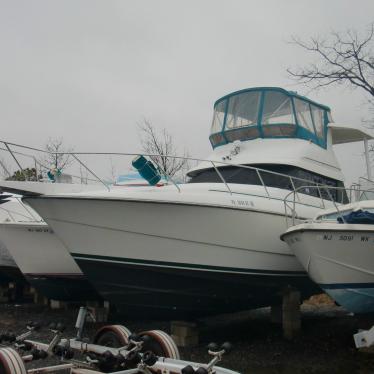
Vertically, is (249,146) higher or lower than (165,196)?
higher

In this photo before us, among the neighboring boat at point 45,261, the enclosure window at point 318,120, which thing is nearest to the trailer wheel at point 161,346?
the neighboring boat at point 45,261

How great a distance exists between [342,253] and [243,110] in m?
3.70

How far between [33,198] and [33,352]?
8.46ft

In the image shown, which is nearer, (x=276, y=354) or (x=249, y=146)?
(x=276, y=354)

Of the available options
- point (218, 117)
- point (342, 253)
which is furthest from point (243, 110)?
point (342, 253)

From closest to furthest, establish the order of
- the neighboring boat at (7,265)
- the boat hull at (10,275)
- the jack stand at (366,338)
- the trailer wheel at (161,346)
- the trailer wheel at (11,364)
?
the trailer wheel at (11,364), the trailer wheel at (161,346), the jack stand at (366,338), the neighboring boat at (7,265), the boat hull at (10,275)

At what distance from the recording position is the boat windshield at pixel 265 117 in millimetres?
8477

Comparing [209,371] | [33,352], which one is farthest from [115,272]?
[209,371]

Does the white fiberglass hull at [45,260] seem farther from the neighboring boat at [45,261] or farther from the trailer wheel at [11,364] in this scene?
the trailer wheel at [11,364]

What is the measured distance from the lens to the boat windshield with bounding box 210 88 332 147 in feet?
27.8

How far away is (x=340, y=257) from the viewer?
591 cm

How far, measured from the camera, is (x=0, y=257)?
11.1 meters

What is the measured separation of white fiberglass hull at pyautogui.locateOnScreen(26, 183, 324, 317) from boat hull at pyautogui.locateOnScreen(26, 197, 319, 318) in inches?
0.5

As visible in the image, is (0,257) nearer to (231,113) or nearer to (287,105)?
(231,113)
